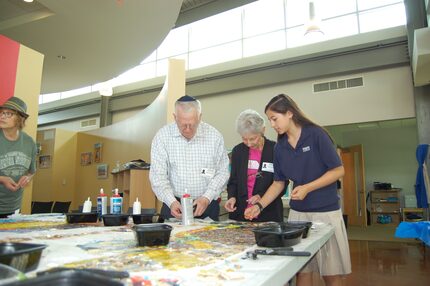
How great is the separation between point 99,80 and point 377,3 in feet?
18.3

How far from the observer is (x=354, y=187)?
30.0 feet

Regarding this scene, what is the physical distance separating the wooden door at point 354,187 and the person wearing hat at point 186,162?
812 centimetres

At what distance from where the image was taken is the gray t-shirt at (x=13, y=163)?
6.79 ft

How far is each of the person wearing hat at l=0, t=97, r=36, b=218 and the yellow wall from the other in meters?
1.45

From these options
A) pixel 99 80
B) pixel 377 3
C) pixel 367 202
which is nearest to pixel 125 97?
pixel 99 80

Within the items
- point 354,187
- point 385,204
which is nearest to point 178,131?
point 354,187

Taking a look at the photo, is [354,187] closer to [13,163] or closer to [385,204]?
[385,204]

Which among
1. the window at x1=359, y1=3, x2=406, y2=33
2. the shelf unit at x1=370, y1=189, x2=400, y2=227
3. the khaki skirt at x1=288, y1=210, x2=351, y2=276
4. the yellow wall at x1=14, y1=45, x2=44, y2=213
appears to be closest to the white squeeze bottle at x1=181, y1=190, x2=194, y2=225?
the khaki skirt at x1=288, y1=210, x2=351, y2=276

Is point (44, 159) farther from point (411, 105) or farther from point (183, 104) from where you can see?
point (411, 105)

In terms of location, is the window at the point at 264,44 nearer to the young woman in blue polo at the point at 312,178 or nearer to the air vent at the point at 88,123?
the air vent at the point at 88,123

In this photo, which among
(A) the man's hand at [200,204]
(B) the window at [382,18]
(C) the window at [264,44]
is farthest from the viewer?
(C) the window at [264,44]

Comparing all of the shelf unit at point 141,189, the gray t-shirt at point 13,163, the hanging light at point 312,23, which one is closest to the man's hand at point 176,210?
the gray t-shirt at point 13,163

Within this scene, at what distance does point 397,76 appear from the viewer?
5812mm

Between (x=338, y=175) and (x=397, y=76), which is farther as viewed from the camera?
(x=397, y=76)
